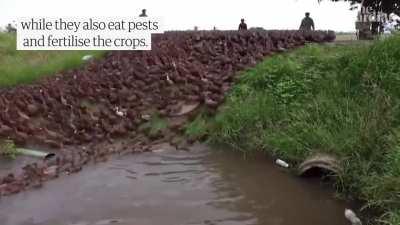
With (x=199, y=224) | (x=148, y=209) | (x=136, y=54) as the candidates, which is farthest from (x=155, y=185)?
(x=136, y=54)

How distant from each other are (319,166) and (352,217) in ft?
2.63

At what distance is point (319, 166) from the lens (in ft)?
15.8

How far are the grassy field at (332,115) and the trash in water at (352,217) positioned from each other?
13 cm

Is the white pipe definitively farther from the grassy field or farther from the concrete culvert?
the concrete culvert

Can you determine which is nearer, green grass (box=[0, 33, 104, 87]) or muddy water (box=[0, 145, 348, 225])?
muddy water (box=[0, 145, 348, 225])

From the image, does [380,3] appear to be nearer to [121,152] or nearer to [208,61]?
[208,61]

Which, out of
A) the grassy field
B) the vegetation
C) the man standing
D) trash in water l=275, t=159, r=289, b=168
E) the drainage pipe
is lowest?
the drainage pipe

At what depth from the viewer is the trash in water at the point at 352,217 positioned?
158 inches

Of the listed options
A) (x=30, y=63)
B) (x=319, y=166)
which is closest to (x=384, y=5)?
(x=30, y=63)

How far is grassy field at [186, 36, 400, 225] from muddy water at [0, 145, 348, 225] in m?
0.32

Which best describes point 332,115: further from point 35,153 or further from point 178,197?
point 35,153

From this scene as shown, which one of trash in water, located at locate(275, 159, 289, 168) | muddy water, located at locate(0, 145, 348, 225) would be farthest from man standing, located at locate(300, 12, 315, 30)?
trash in water, located at locate(275, 159, 289, 168)

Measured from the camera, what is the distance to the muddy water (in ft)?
13.8

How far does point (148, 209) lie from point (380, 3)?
11298 millimetres
